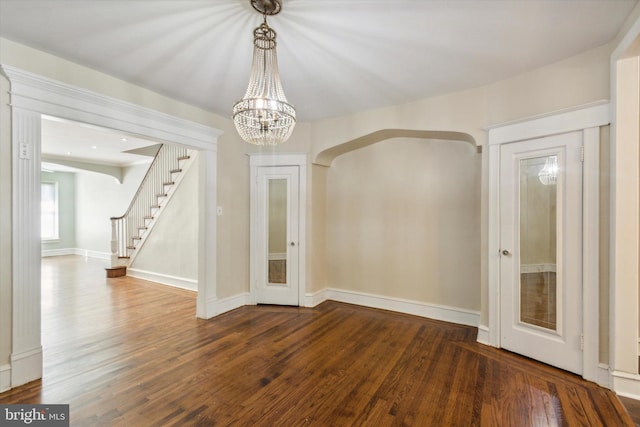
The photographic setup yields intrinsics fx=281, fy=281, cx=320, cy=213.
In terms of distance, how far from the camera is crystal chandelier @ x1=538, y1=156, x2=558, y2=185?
261 centimetres

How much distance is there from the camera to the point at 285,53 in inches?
93.6

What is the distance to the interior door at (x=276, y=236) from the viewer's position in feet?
14.1

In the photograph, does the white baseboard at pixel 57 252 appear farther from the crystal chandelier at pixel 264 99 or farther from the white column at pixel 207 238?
the crystal chandelier at pixel 264 99

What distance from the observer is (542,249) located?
2.71 metres

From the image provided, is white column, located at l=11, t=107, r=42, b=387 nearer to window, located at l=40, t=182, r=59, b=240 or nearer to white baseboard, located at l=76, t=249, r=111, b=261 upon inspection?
white baseboard, located at l=76, t=249, r=111, b=261

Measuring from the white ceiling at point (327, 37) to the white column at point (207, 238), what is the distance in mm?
1121

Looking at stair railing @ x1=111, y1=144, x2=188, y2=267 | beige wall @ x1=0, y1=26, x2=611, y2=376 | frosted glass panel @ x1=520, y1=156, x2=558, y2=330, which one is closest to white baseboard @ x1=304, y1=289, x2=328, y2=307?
beige wall @ x1=0, y1=26, x2=611, y2=376

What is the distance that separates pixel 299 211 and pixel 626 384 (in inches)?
144

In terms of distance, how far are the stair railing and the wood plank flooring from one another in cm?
271

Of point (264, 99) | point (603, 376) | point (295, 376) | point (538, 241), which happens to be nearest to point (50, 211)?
point (295, 376)

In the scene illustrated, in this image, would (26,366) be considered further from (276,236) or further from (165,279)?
(165,279)

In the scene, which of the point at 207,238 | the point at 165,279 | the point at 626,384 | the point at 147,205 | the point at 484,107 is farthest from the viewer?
the point at 147,205

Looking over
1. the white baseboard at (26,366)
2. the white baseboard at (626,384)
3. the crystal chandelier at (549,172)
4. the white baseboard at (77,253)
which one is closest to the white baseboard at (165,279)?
the white baseboard at (26,366)

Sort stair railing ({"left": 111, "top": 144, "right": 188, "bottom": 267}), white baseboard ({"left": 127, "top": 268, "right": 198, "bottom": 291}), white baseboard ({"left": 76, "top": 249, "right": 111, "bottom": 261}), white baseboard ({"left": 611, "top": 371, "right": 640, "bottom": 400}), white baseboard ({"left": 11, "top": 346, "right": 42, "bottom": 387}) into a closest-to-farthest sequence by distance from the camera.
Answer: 1. white baseboard ({"left": 611, "top": 371, "right": 640, "bottom": 400})
2. white baseboard ({"left": 11, "top": 346, "right": 42, "bottom": 387})
3. white baseboard ({"left": 127, "top": 268, "right": 198, "bottom": 291})
4. stair railing ({"left": 111, "top": 144, "right": 188, "bottom": 267})
5. white baseboard ({"left": 76, "top": 249, "right": 111, "bottom": 261})
